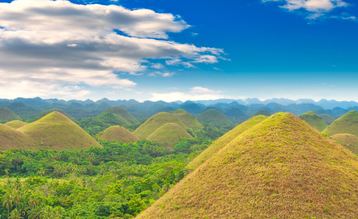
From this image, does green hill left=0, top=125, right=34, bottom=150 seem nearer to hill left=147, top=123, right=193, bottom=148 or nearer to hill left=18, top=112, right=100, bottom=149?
hill left=18, top=112, right=100, bottom=149

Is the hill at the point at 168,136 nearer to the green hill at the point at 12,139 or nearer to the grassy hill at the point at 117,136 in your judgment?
the grassy hill at the point at 117,136

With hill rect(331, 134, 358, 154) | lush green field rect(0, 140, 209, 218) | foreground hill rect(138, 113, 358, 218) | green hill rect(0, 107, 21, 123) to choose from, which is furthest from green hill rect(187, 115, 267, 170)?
green hill rect(0, 107, 21, 123)

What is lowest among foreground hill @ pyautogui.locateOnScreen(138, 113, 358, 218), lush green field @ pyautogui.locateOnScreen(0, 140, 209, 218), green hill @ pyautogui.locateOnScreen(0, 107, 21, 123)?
lush green field @ pyautogui.locateOnScreen(0, 140, 209, 218)

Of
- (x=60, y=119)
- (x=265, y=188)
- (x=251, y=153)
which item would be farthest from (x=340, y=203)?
(x=60, y=119)

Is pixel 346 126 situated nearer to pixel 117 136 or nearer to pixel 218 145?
pixel 117 136

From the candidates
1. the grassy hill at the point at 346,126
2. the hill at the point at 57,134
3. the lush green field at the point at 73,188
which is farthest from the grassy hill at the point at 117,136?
the grassy hill at the point at 346,126

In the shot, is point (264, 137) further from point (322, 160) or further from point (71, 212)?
point (71, 212)
